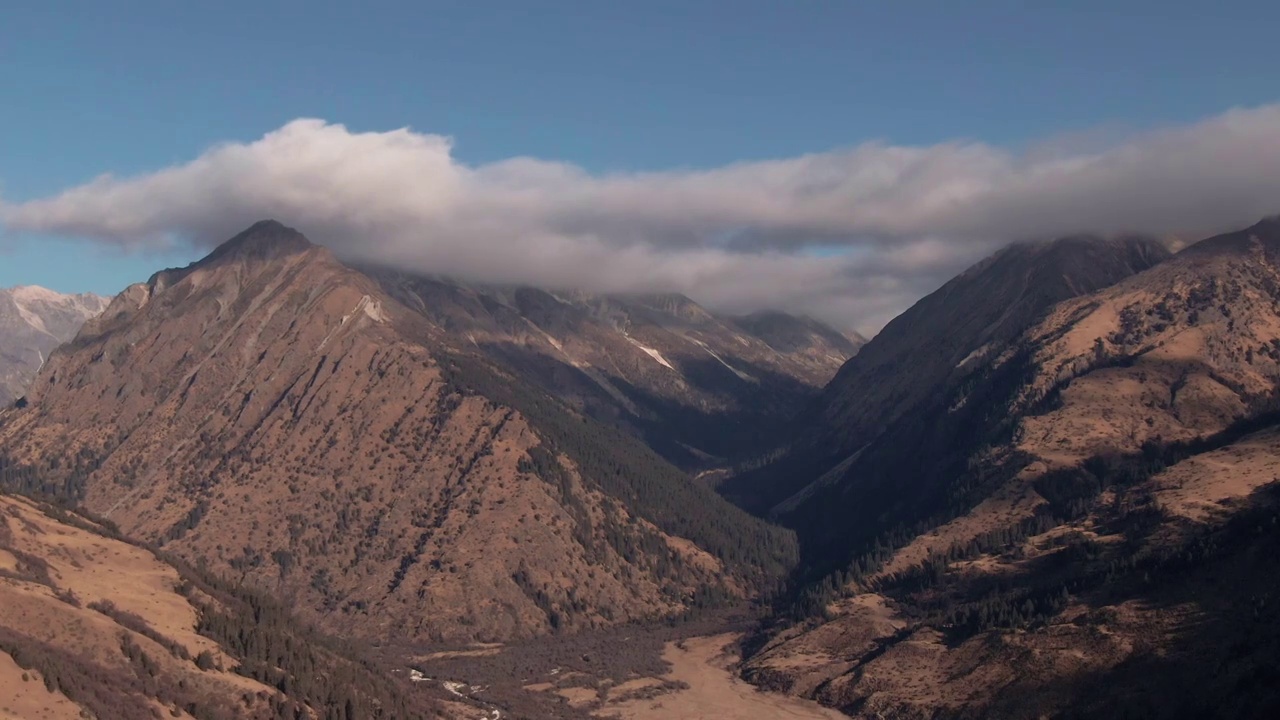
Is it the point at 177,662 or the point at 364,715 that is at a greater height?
the point at 177,662

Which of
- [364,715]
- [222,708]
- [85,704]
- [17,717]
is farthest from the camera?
[364,715]

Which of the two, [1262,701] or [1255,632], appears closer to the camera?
[1262,701]

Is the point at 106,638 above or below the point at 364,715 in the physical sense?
above

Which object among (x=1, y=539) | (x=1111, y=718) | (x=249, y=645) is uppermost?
(x=1, y=539)

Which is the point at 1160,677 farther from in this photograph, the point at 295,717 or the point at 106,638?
the point at 106,638

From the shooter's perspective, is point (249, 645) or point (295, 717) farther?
point (249, 645)

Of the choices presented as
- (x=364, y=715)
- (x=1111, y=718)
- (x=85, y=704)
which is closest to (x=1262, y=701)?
(x=1111, y=718)

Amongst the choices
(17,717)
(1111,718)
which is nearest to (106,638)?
(17,717)

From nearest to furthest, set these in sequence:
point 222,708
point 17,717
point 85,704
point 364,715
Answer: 1. point 17,717
2. point 85,704
3. point 222,708
4. point 364,715

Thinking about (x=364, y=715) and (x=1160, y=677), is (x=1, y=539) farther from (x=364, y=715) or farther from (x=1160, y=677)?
(x=1160, y=677)
